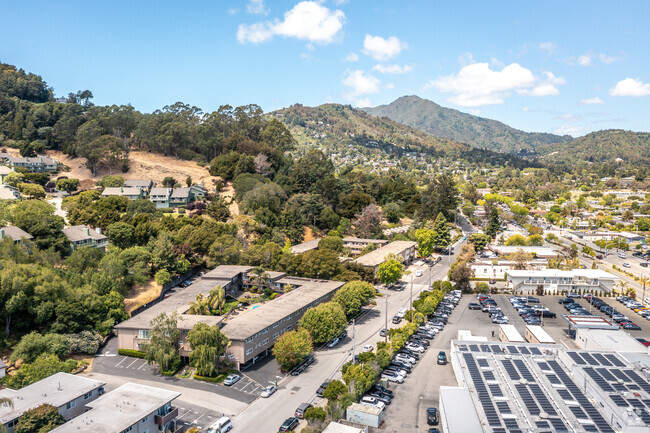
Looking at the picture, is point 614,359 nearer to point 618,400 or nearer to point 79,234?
point 618,400

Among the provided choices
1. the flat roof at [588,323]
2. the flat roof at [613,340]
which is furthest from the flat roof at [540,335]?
the flat roof at [588,323]

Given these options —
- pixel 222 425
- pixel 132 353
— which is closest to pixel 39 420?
pixel 222 425

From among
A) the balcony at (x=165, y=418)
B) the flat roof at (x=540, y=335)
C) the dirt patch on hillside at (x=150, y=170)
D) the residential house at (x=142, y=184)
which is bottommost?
the balcony at (x=165, y=418)

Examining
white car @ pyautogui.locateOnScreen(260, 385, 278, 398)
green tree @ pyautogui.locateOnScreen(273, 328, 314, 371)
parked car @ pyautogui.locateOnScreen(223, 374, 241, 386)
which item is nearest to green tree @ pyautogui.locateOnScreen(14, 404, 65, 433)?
parked car @ pyautogui.locateOnScreen(223, 374, 241, 386)

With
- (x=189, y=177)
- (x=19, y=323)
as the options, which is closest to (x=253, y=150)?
(x=189, y=177)

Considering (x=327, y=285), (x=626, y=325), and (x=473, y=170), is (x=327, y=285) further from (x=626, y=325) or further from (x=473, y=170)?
(x=473, y=170)

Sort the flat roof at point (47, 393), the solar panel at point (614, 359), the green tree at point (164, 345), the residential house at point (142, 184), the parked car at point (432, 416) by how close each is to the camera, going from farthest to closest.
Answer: the residential house at point (142, 184), the green tree at point (164, 345), the solar panel at point (614, 359), the parked car at point (432, 416), the flat roof at point (47, 393)

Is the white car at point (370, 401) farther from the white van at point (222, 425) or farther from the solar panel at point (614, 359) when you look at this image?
A: the solar panel at point (614, 359)

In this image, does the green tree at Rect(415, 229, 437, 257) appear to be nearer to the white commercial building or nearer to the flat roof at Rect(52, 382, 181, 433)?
the white commercial building
